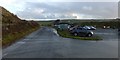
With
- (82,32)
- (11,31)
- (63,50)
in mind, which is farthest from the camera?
(11,31)

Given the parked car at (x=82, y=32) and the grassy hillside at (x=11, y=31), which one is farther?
the parked car at (x=82, y=32)

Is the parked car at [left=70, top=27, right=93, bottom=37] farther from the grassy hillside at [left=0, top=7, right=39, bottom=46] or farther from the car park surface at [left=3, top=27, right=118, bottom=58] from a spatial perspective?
the car park surface at [left=3, top=27, right=118, bottom=58]

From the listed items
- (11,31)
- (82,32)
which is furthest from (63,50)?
(11,31)

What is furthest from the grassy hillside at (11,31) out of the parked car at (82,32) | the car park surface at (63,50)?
the parked car at (82,32)

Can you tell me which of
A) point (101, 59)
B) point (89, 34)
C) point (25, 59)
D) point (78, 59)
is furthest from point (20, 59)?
point (89, 34)

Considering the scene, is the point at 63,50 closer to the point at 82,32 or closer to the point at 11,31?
the point at 82,32

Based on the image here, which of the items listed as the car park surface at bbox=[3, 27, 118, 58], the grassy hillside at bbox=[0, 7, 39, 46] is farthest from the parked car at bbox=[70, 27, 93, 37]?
the car park surface at bbox=[3, 27, 118, 58]

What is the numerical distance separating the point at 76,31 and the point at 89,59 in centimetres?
2866

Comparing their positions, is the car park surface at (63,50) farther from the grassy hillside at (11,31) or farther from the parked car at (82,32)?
the parked car at (82,32)

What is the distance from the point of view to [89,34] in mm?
40125

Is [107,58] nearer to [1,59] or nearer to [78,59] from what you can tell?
[78,59]

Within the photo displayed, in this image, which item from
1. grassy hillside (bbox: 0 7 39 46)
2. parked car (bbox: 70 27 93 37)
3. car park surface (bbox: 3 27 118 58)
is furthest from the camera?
parked car (bbox: 70 27 93 37)

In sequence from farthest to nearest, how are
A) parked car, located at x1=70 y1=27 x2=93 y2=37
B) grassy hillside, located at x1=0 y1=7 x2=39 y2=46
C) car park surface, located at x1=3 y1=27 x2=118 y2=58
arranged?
1. parked car, located at x1=70 y1=27 x2=93 y2=37
2. grassy hillside, located at x1=0 y1=7 x2=39 y2=46
3. car park surface, located at x1=3 y1=27 x2=118 y2=58

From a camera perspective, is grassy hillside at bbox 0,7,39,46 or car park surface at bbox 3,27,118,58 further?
grassy hillside at bbox 0,7,39,46
